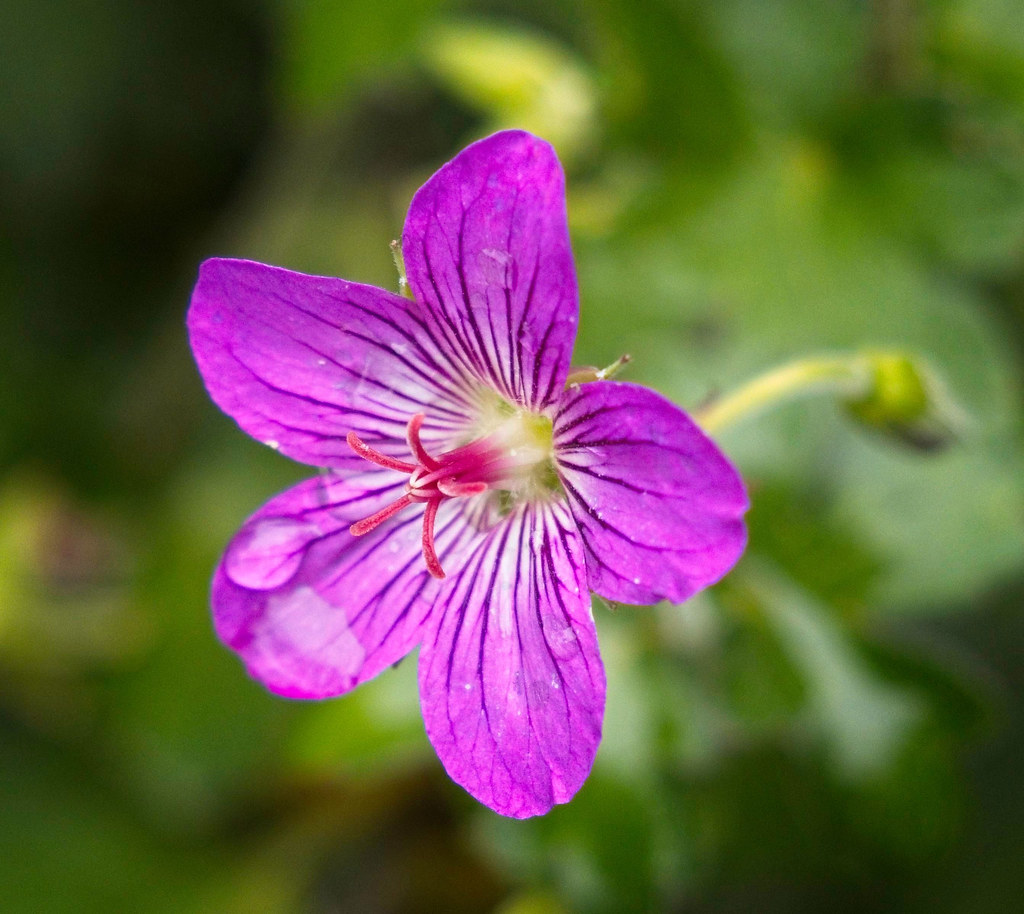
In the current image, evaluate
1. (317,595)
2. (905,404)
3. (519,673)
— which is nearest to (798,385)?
(905,404)

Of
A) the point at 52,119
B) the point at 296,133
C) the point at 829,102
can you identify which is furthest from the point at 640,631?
the point at 52,119

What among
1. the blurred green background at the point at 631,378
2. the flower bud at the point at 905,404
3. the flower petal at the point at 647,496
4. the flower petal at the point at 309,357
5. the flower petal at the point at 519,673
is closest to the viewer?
the flower petal at the point at 647,496

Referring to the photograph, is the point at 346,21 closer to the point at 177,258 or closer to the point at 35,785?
the point at 177,258

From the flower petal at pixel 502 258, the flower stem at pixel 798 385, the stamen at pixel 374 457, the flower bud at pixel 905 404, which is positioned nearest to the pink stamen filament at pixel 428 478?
the stamen at pixel 374 457

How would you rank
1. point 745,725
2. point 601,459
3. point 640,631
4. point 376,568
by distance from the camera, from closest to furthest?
point 601,459 < point 376,568 < point 745,725 < point 640,631

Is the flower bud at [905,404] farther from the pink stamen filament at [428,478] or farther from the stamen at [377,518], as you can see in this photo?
the stamen at [377,518]

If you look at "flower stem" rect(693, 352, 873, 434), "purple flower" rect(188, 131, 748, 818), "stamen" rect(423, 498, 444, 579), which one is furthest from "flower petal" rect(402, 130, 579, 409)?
"flower stem" rect(693, 352, 873, 434)

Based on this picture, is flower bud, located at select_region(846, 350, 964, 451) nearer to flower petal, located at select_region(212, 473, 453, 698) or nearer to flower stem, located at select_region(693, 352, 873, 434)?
flower stem, located at select_region(693, 352, 873, 434)

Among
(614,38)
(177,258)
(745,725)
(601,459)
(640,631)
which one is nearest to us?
(601,459)
